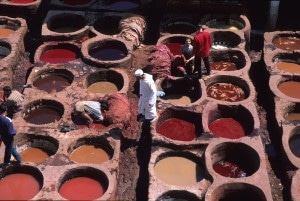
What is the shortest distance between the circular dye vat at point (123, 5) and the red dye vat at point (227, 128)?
6073mm

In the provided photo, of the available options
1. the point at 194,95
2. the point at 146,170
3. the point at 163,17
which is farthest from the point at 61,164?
the point at 163,17

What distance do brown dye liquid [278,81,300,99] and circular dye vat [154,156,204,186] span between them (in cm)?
376

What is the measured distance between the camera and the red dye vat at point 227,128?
11.6m

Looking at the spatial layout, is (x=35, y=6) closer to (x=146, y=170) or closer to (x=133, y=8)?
(x=133, y=8)

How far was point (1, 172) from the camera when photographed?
33.8 ft

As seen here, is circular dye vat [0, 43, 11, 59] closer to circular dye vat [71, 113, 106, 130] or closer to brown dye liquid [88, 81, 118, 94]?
brown dye liquid [88, 81, 118, 94]

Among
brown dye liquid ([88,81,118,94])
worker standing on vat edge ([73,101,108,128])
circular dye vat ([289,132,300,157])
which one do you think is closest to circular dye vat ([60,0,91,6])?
brown dye liquid ([88,81,118,94])

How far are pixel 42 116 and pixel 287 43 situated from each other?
784 centimetres

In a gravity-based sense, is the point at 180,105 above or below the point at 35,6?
below

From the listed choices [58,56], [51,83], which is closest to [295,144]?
[51,83]

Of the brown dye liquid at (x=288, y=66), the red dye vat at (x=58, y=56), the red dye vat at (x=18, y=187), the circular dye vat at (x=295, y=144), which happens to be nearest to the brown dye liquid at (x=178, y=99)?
the circular dye vat at (x=295, y=144)

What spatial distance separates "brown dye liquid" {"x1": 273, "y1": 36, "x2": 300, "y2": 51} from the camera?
14631mm

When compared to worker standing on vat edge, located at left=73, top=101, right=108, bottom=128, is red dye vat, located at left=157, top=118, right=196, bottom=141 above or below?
below

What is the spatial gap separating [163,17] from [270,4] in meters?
3.52
